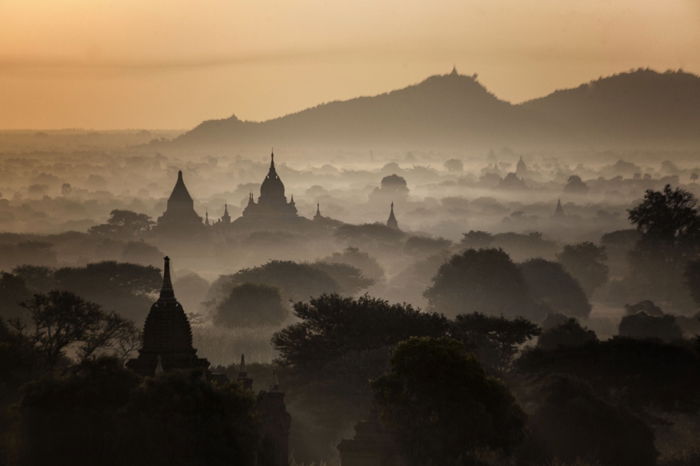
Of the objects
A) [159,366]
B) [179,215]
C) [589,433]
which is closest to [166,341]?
[159,366]

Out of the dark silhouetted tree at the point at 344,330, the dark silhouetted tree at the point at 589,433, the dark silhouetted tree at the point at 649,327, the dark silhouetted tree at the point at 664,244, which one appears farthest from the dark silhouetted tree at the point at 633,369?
the dark silhouetted tree at the point at 664,244

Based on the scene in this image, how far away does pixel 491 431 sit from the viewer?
41.8 metres

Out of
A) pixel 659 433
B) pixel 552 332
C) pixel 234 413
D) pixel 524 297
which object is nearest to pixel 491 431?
pixel 234 413

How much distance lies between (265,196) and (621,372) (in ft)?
Answer: 350

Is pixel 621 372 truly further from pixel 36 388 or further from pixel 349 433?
pixel 36 388

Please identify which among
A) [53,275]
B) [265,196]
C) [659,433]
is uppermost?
[265,196]

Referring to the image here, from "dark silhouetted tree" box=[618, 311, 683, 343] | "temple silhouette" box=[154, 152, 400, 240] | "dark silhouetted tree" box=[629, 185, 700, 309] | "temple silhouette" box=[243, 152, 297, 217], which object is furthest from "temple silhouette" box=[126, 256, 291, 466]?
"temple silhouette" box=[243, 152, 297, 217]

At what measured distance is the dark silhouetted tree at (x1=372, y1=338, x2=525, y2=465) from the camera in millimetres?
41938

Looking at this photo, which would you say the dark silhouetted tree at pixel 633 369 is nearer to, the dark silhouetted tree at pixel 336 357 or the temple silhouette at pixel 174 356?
the dark silhouetted tree at pixel 336 357

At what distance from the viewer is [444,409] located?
42344 millimetres

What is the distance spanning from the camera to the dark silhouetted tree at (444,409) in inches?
1651

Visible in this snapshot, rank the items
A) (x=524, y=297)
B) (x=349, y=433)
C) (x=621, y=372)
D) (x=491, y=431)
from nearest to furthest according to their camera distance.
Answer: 1. (x=491, y=431)
2. (x=349, y=433)
3. (x=621, y=372)
4. (x=524, y=297)

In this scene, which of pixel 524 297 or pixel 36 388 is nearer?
pixel 36 388

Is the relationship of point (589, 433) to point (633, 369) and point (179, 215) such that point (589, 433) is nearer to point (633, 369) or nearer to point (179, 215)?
point (633, 369)
